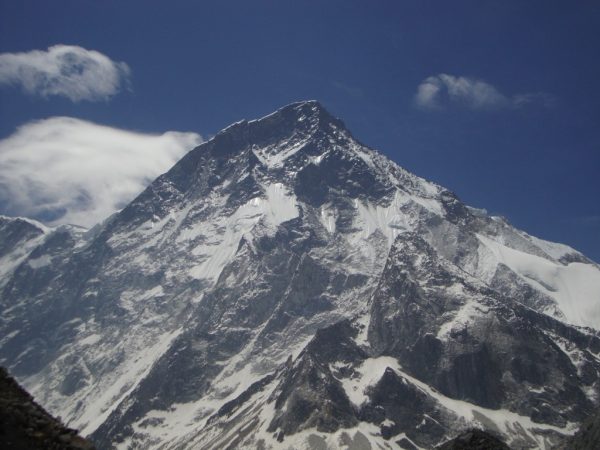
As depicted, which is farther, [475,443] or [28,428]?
[475,443]

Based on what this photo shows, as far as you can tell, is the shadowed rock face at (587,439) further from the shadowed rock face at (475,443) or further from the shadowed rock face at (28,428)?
the shadowed rock face at (28,428)

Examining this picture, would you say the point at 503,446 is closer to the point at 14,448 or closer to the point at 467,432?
the point at 467,432

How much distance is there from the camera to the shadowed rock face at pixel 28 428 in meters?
29.3

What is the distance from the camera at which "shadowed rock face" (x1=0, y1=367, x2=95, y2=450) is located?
96.1 feet

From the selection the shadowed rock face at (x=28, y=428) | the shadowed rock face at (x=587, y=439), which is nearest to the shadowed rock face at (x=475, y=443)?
the shadowed rock face at (x=28, y=428)

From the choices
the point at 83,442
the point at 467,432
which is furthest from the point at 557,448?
the point at 83,442

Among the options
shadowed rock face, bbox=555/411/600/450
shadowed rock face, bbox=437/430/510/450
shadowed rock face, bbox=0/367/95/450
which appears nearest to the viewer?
shadowed rock face, bbox=0/367/95/450

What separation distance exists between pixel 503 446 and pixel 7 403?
45.7 m

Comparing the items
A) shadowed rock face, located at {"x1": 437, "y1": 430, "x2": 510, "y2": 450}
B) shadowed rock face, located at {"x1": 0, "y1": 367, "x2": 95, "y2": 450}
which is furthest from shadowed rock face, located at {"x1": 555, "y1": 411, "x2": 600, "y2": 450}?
shadowed rock face, located at {"x1": 0, "y1": 367, "x2": 95, "y2": 450}

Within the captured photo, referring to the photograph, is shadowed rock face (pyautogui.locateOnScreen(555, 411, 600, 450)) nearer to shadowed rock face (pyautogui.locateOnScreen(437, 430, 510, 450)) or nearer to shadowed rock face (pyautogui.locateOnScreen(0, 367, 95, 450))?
shadowed rock face (pyautogui.locateOnScreen(437, 430, 510, 450))

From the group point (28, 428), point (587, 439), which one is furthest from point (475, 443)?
point (587, 439)

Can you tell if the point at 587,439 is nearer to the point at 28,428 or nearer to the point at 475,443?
the point at 475,443

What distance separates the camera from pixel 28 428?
29.8 metres

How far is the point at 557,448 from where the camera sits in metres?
193
